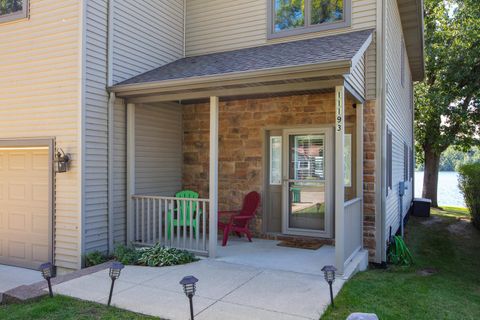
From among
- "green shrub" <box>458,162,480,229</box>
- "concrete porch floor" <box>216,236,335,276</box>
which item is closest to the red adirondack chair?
"concrete porch floor" <box>216,236,335,276</box>

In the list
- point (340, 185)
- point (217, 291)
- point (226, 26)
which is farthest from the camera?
point (226, 26)

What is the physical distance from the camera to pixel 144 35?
6.73m

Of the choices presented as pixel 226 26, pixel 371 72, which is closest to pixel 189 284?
pixel 371 72

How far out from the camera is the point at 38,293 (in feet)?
14.1

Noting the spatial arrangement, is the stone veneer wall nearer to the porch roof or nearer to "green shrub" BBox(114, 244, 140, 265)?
the porch roof

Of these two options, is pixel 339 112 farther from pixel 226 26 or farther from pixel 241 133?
pixel 226 26

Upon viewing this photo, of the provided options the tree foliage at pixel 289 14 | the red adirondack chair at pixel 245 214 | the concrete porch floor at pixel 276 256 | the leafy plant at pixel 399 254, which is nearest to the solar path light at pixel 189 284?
the concrete porch floor at pixel 276 256

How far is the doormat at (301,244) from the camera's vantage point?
20.9 feet

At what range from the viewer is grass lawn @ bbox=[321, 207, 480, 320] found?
157 inches

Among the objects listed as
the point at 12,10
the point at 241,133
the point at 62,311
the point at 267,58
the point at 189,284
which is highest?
the point at 12,10

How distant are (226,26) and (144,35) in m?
1.64

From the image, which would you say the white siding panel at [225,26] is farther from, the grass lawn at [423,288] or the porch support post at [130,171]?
the grass lawn at [423,288]

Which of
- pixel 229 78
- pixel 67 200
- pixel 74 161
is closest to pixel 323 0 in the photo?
pixel 229 78

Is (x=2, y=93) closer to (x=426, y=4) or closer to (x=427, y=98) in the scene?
(x=427, y=98)
